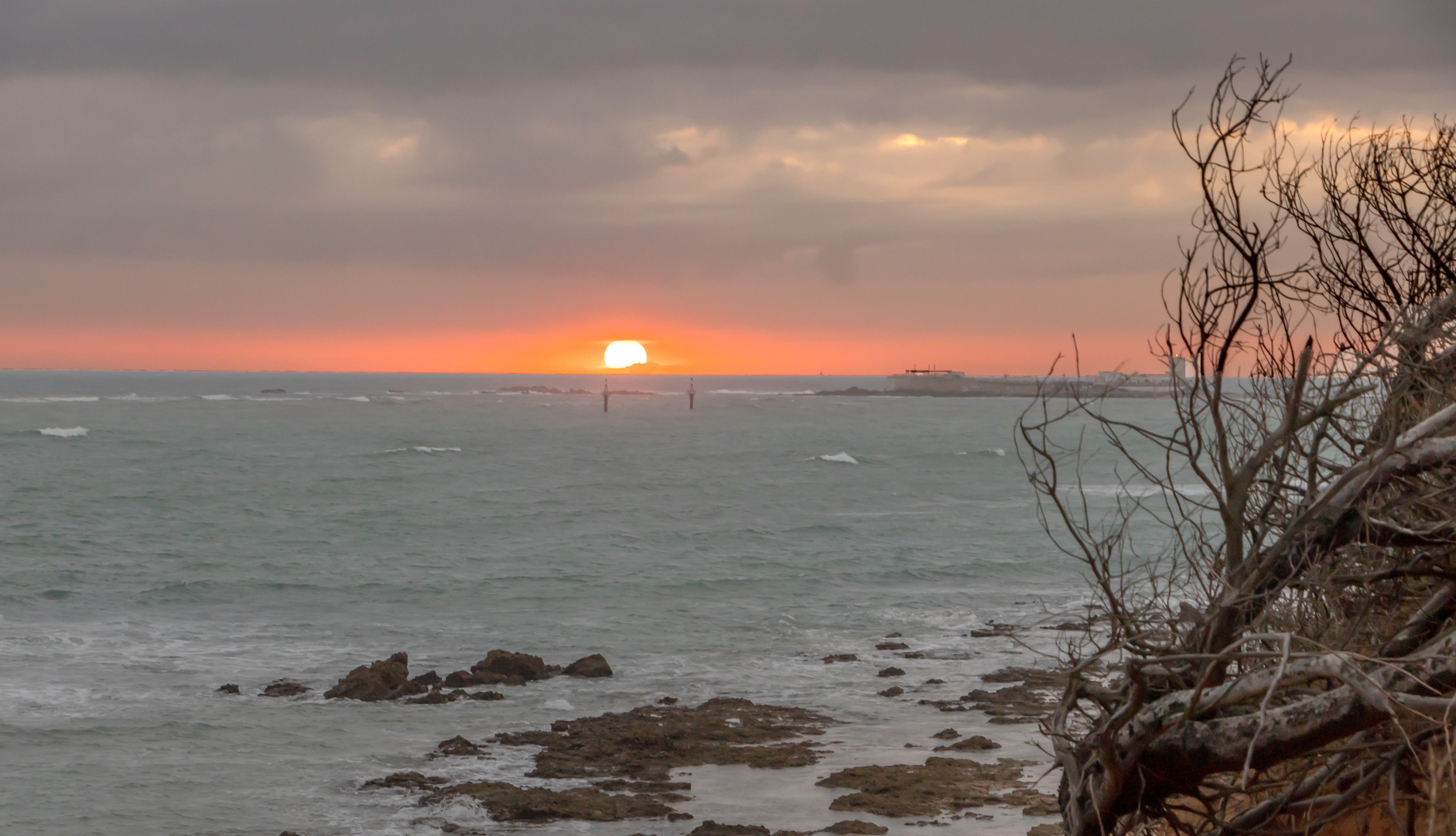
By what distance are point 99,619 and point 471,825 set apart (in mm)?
17583

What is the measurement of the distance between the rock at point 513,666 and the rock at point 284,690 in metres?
2.75

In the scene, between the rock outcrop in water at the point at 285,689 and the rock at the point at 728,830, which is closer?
the rock at the point at 728,830

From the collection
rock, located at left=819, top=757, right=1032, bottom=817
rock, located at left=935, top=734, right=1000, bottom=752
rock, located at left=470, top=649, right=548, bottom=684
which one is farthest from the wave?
rock, located at left=819, top=757, right=1032, bottom=817

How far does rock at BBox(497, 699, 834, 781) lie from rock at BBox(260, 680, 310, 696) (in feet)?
15.3

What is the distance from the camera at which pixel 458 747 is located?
16.5 m

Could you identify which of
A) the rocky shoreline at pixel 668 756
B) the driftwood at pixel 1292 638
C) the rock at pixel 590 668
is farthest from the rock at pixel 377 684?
the driftwood at pixel 1292 638

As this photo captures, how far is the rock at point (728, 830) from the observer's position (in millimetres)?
12938

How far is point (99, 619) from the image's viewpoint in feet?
89.7

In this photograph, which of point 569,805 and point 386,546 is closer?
point 569,805

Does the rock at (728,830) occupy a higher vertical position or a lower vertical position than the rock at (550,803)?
higher

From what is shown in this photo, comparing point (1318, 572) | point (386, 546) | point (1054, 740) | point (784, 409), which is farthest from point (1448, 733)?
point (784, 409)

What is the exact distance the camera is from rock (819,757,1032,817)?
13789mm

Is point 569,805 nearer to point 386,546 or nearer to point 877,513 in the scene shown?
point 386,546

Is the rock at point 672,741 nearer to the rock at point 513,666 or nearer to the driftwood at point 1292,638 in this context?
the rock at point 513,666
